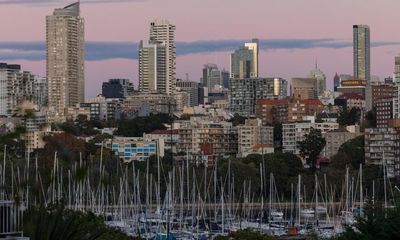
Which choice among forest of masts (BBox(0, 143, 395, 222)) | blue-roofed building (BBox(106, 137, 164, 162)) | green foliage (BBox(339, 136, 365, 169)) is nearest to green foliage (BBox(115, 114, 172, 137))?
blue-roofed building (BBox(106, 137, 164, 162))

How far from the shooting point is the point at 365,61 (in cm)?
19312

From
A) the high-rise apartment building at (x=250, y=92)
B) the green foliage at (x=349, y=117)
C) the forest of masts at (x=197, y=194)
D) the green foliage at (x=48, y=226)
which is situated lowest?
the forest of masts at (x=197, y=194)

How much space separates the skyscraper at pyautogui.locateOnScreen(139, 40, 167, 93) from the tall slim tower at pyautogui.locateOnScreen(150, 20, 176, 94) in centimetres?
29

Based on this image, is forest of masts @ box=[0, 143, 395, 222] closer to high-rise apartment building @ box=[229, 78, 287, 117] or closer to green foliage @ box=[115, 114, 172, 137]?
green foliage @ box=[115, 114, 172, 137]

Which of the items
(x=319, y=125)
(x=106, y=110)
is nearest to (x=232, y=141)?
(x=319, y=125)

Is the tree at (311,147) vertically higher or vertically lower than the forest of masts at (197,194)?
higher

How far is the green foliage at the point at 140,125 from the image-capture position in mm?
112875

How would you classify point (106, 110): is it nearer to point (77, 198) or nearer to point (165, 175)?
point (165, 175)

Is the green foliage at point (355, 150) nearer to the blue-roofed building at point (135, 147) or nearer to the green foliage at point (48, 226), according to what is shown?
the blue-roofed building at point (135, 147)

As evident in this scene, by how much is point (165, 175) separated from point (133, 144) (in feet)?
119

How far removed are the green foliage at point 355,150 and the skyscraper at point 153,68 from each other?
8530 centimetres

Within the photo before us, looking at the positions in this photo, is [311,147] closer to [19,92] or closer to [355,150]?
[355,150]

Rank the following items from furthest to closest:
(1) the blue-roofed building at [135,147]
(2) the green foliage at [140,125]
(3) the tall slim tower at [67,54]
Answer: (3) the tall slim tower at [67,54], (2) the green foliage at [140,125], (1) the blue-roofed building at [135,147]

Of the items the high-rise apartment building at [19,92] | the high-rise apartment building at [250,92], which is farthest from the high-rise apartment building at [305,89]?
the high-rise apartment building at [19,92]
